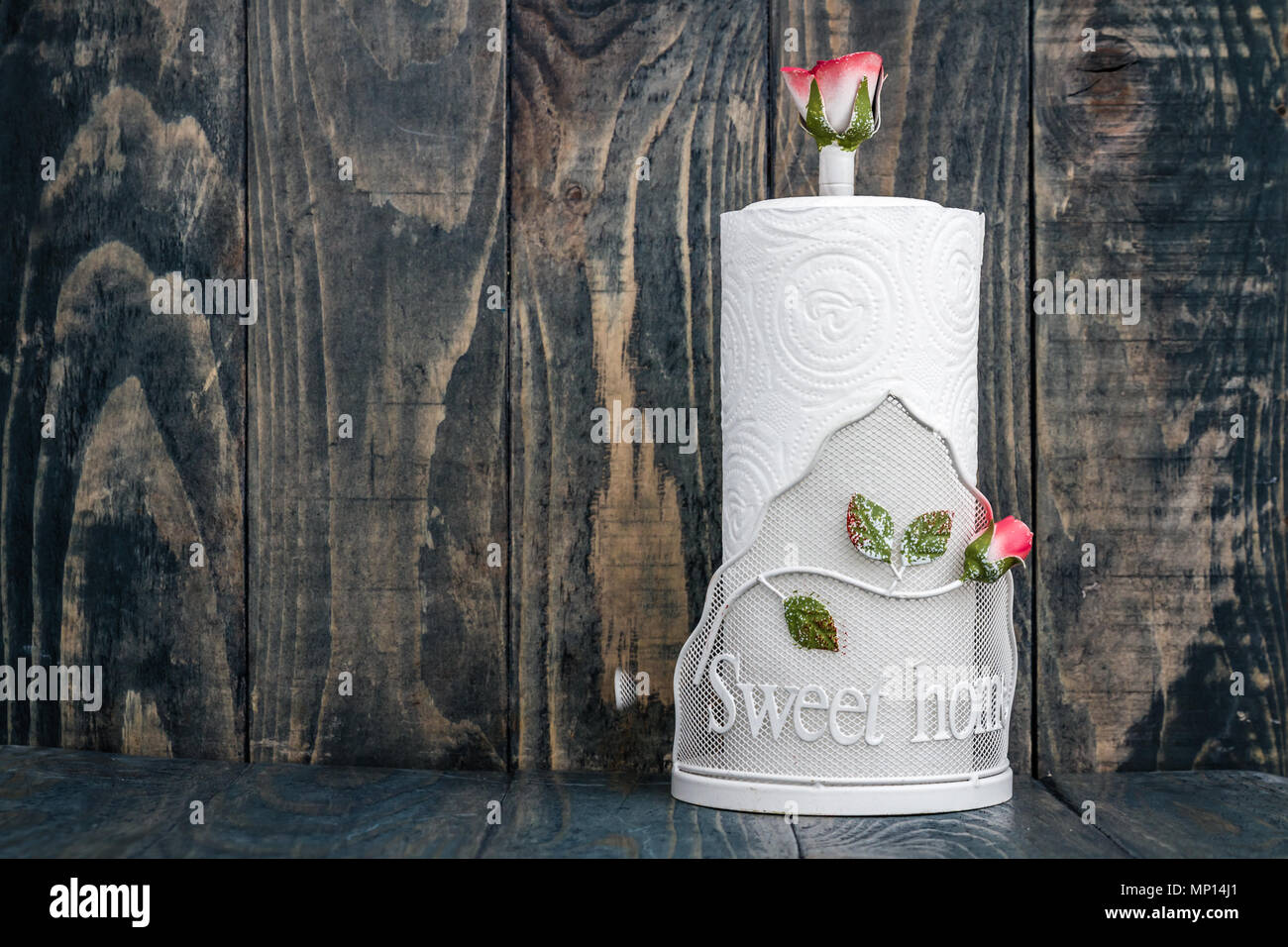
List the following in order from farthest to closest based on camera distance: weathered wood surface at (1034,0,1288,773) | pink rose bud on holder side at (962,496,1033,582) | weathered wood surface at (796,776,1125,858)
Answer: weathered wood surface at (1034,0,1288,773) → pink rose bud on holder side at (962,496,1033,582) → weathered wood surface at (796,776,1125,858)

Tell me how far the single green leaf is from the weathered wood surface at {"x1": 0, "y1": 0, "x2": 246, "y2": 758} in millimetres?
487

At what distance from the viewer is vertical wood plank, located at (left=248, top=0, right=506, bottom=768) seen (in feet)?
3.40

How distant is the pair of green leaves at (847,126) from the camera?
899 millimetres

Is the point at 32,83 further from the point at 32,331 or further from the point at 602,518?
the point at 602,518

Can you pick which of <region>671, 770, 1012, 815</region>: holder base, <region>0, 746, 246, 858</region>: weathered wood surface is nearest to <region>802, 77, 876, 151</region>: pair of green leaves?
<region>671, 770, 1012, 815</region>: holder base

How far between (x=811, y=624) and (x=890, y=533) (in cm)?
8

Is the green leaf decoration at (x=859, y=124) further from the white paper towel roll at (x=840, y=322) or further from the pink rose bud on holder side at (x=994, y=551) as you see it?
the pink rose bud on holder side at (x=994, y=551)

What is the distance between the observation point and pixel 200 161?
1.05 meters

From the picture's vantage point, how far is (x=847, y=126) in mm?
901

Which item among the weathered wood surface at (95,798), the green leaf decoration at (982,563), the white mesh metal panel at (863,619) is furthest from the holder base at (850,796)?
the weathered wood surface at (95,798)

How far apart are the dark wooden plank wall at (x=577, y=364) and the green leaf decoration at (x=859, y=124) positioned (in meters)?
0.13

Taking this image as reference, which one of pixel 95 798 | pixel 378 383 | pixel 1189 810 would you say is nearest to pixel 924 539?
pixel 1189 810

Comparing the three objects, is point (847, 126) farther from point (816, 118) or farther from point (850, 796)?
point (850, 796)

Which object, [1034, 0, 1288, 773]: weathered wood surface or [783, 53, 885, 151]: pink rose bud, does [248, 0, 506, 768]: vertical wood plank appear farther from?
[1034, 0, 1288, 773]: weathered wood surface
